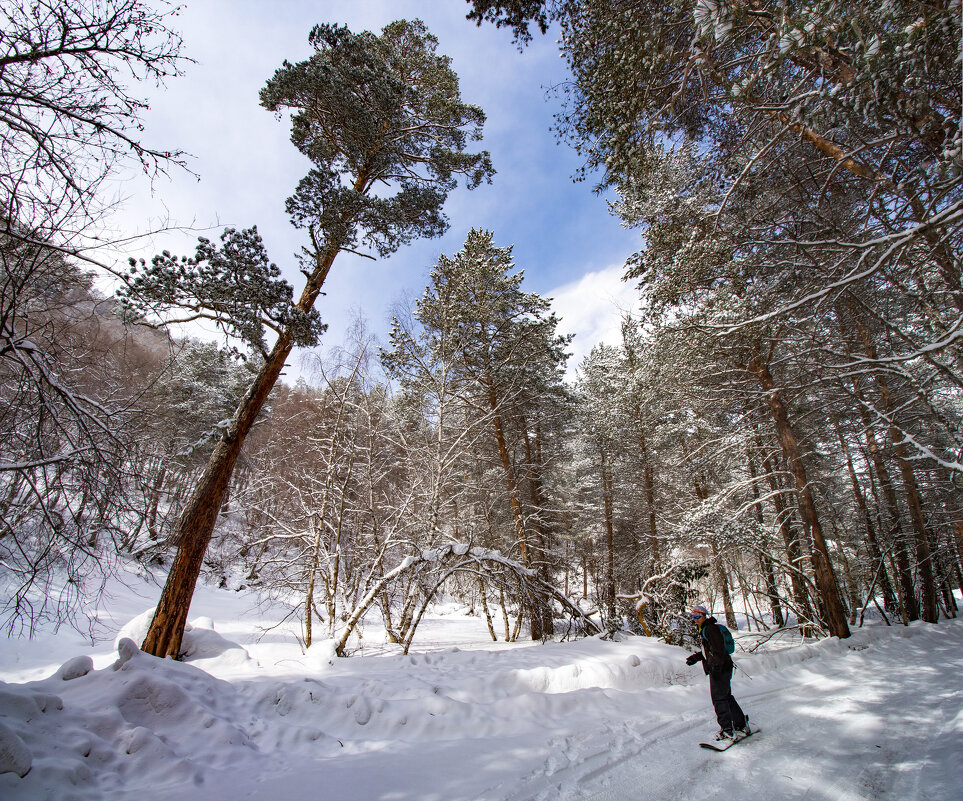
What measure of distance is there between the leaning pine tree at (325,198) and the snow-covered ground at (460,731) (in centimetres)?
199

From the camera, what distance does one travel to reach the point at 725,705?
14.3 feet

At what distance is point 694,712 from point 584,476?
12177mm

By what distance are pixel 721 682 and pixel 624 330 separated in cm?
1396

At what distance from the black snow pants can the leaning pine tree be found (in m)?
6.77

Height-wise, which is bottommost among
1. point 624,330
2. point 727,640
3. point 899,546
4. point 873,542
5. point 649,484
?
point 727,640

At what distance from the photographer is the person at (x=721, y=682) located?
433 centimetres

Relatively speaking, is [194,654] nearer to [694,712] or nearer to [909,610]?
[694,712]

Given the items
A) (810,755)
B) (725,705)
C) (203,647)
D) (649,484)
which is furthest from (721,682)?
(649,484)

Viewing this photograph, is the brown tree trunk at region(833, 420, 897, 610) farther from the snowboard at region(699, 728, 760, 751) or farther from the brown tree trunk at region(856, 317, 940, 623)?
the snowboard at region(699, 728, 760, 751)

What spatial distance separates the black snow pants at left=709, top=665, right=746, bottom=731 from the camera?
4340 millimetres

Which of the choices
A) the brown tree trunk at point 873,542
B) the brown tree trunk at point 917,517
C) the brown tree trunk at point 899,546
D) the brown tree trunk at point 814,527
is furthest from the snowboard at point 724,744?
the brown tree trunk at point 873,542

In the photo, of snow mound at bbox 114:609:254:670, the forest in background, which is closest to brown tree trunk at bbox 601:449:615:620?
the forest in background

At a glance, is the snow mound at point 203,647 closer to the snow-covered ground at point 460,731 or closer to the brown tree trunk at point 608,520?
the snow-covered ground at point 460,731

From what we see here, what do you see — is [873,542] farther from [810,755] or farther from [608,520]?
[810,755]
